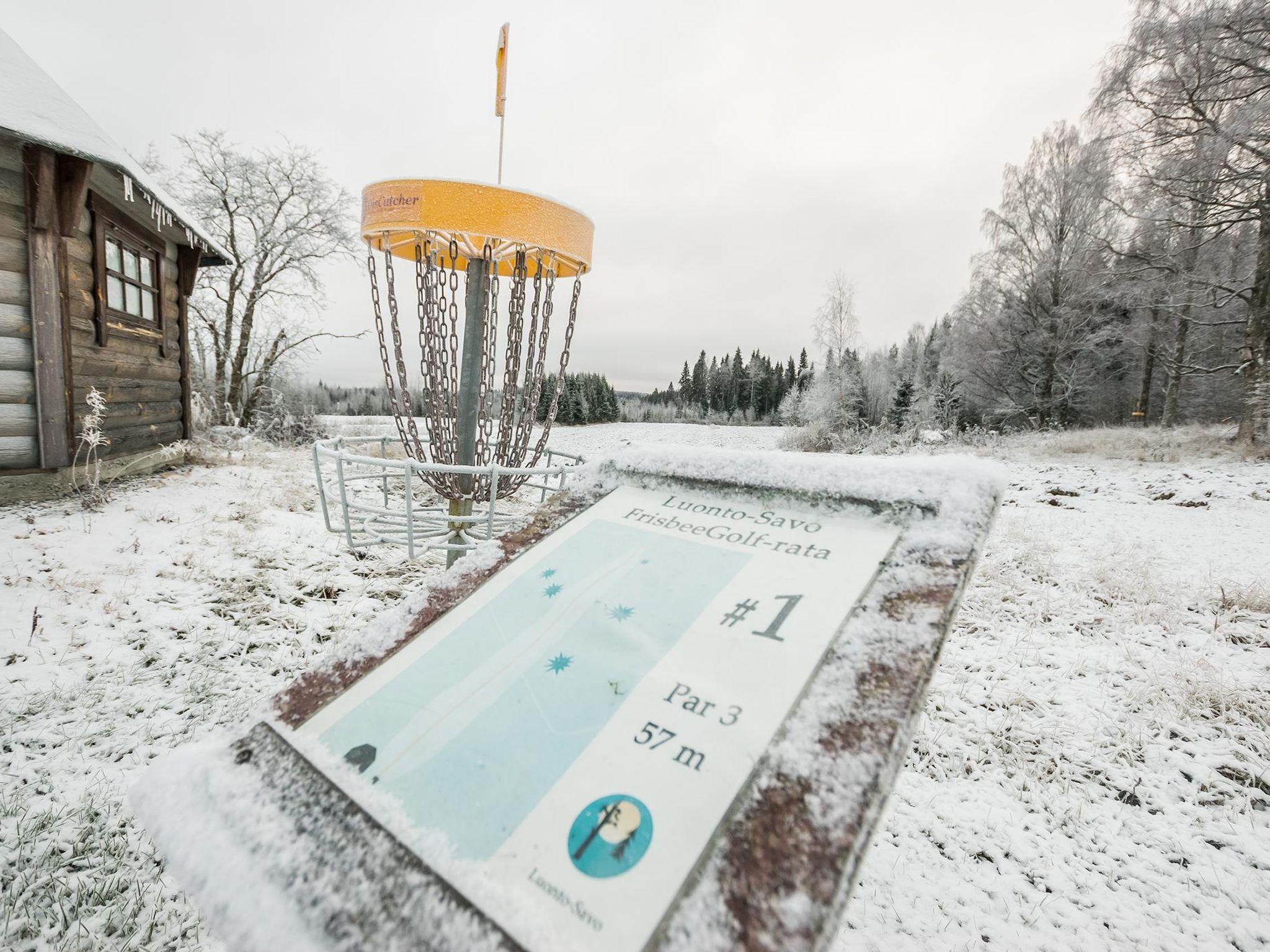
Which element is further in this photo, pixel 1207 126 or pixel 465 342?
pixel 1207 126

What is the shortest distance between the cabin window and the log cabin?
0.06 ft

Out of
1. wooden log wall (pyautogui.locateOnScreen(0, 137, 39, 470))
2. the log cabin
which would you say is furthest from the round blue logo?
wooden log wall (pyautogui.locateOnScreen(0, 137, 39, 470))

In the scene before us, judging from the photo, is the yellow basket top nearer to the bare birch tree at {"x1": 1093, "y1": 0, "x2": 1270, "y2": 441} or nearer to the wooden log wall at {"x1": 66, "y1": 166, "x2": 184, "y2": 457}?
the wooden log wall at {"x1": 66, "y1": 166, "x2": 184, "y2": 457}

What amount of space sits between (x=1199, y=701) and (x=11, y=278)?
9223 millimetres

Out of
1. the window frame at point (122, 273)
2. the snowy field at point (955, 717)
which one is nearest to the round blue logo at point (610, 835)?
the snowy field at point (955, 717)

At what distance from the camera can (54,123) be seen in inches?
187

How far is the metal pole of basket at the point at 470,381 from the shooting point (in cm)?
258

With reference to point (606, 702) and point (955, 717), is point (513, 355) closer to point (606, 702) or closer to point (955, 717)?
point (606, 702)

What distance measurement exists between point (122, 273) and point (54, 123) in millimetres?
2274

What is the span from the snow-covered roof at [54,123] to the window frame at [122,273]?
1.55ft

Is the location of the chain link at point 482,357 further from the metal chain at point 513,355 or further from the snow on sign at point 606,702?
the snow on sign at point 606,702

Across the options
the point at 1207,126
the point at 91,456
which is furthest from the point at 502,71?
the point at 1207,126

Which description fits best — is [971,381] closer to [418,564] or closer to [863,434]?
[863,434]

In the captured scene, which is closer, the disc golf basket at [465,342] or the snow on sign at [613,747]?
the snow on sign at [613,747]
